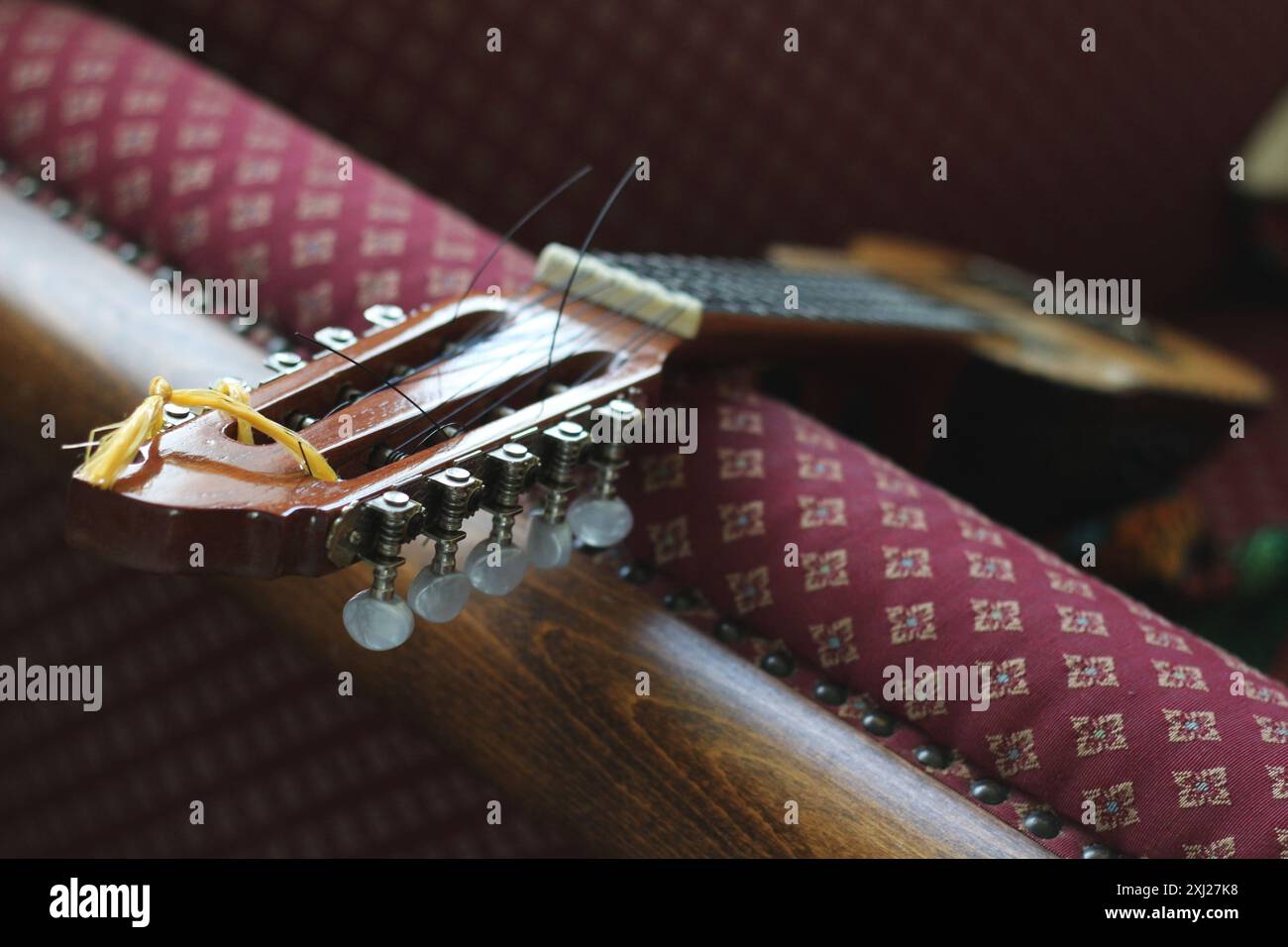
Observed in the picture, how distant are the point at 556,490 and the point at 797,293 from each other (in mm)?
557

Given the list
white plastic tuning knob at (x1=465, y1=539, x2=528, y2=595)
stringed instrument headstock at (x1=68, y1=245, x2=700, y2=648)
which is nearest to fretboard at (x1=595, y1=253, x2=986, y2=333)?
stringed instrument headstock at (x1=68, y1=245, x2=700, y2=648)

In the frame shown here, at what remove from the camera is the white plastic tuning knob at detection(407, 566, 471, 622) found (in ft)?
1.93

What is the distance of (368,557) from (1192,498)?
61.4 inches

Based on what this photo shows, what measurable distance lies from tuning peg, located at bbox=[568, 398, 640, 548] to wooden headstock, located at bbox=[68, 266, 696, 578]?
0.10 feet

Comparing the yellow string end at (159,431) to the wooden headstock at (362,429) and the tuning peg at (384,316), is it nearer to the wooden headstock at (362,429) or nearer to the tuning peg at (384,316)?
the wooden headstock at (362,429)

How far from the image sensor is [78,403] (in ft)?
2.86

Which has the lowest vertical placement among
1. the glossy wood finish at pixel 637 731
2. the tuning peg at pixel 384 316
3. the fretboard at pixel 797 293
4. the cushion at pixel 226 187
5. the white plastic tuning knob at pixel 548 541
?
the glossy wood finish at pixel 637 731

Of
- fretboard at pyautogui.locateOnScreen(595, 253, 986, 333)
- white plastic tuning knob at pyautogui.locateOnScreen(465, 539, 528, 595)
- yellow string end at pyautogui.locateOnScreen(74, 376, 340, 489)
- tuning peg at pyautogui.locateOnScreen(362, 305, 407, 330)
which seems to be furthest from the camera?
fretboard at pyautogui.locateOnScreen(595, 253, 986, 333)

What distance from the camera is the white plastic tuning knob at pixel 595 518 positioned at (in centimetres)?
72

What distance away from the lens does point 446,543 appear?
0.58 m

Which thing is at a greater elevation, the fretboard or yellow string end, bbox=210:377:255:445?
the fretboard

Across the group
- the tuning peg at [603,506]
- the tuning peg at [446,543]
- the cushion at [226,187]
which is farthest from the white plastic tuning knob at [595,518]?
the cushion at [226,187]

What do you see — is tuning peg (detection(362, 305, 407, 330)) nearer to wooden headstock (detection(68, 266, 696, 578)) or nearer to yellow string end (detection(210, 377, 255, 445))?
wooden headstock (detection(68, 266, 696, 578))
